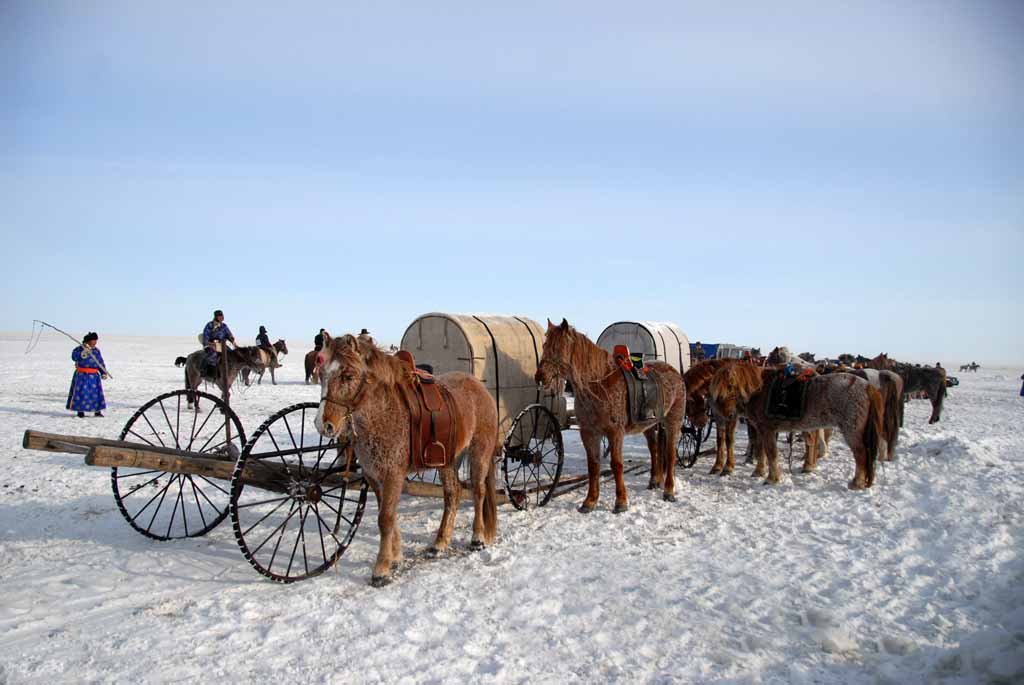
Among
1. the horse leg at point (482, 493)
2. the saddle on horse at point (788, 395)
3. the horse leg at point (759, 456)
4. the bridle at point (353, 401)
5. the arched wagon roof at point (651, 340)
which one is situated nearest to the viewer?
the bridle at point (353, 401)

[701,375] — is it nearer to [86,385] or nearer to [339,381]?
[339,381]

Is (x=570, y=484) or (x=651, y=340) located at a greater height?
(x=651, y=340)

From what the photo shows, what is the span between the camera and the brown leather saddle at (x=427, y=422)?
5312 mm

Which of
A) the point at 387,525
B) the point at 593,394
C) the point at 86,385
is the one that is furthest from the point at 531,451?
the point at 86,385

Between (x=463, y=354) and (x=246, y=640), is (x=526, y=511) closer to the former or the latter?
(x=463, y=354)

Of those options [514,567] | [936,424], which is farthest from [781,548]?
[936,424]

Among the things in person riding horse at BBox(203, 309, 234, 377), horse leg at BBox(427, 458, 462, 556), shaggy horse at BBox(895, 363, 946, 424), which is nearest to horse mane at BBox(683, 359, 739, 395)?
horse leg at BBox(427, 458, 462, 556)

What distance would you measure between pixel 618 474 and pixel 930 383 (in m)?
17.6

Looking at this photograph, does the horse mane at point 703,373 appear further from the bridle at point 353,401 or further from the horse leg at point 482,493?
the bridle at point 353,401

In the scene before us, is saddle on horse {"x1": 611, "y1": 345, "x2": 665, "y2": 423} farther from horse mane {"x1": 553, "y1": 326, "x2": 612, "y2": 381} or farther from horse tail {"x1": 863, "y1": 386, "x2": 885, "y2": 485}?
horse tail {"x1": 863, "y1": 386, "x2": 885, "y2": 485}

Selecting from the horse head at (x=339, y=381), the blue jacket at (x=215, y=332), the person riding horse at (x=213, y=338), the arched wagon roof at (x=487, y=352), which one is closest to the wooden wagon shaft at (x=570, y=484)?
the arched wagon roof at (x=487, y=352)

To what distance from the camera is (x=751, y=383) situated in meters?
9.79

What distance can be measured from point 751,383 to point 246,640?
27.3 ft

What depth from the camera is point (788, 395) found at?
371 inches
